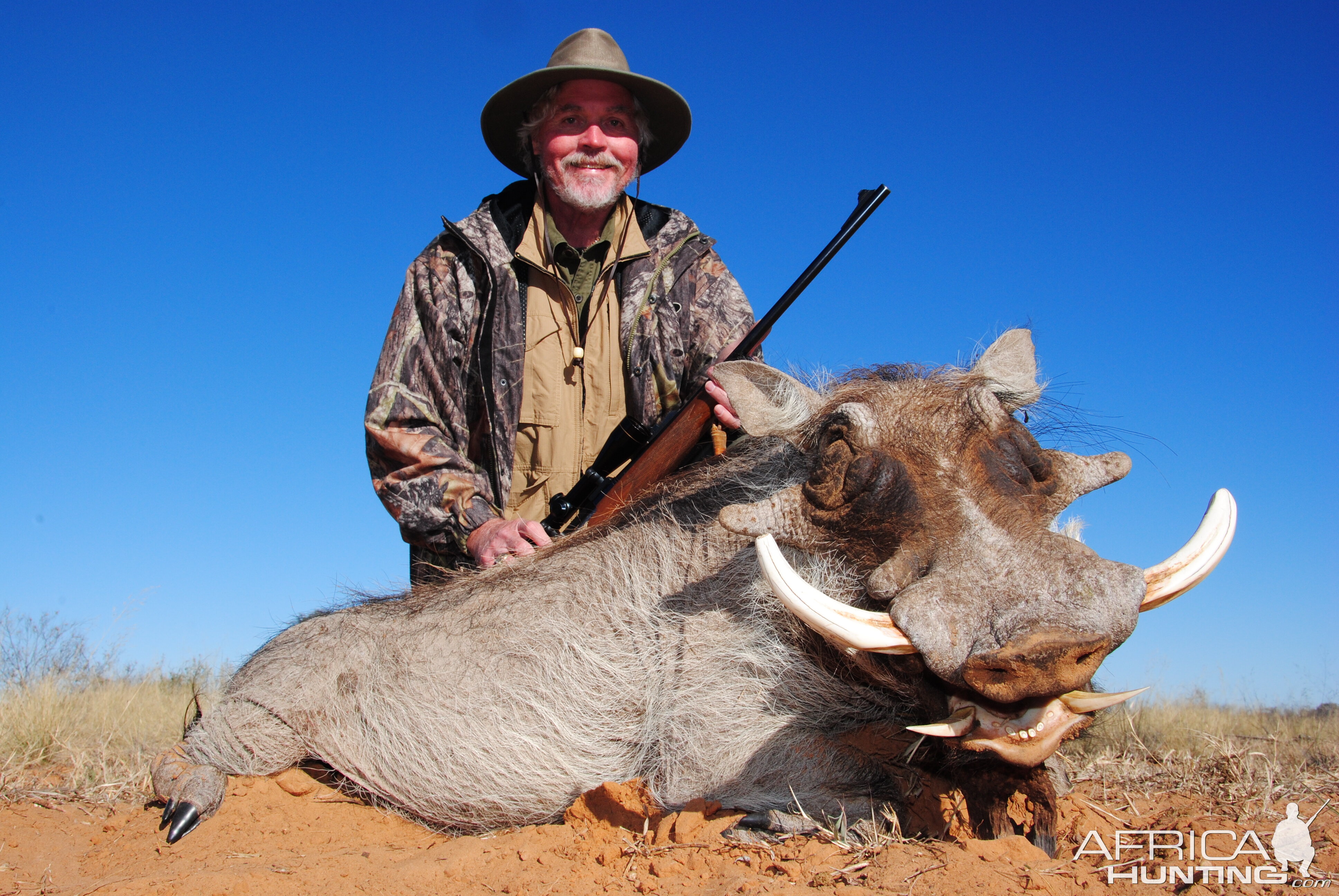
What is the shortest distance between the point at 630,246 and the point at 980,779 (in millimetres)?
3278

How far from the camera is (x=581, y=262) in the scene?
5008 millimetres

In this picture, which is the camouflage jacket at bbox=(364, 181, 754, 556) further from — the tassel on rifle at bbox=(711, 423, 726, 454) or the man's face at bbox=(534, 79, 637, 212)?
the tassel on rifle at bbox=(711, 423, 726, 454)

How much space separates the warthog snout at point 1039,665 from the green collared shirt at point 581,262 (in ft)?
10.9

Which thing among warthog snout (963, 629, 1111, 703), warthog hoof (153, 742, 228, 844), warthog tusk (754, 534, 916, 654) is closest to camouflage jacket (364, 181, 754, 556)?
warthog hoof (153, 742, 228, 844)

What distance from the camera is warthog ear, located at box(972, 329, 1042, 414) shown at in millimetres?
2926

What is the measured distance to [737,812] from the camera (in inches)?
105

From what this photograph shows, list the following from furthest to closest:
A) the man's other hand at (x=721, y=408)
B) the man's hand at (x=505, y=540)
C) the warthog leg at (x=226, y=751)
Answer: the man's hand at (x=505, y=540) < the man's other hand at (x=721, y=408) < the warthog leg at (x=226, y=751)

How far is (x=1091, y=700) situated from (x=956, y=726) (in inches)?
10.9

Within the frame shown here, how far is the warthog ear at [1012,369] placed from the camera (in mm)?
2926

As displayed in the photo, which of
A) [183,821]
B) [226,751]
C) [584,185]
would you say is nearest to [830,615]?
[183,821]

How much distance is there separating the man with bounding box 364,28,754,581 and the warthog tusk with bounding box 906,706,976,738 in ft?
8.91

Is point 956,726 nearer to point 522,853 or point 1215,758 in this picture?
point 522,853

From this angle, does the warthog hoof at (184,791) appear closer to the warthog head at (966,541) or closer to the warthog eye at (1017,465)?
the warthog head at (966,541)

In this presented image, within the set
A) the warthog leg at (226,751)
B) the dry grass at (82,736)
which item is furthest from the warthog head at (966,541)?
the dry grass at (82,736)
